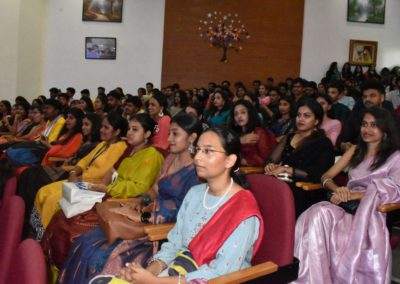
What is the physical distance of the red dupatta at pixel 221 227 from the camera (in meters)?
1.85

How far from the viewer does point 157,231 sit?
225 cm

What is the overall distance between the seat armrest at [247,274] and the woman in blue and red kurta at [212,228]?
0.05m

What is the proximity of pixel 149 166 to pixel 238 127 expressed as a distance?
132cm

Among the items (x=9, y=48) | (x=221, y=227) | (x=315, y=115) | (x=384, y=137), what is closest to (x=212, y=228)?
(x=221, y=227)

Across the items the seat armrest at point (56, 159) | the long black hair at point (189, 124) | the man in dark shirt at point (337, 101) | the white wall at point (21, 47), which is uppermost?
the white wall at point (21, 47)

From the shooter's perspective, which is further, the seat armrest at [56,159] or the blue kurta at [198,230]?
the seat armrest at [56,159]

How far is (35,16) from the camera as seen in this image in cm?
1002

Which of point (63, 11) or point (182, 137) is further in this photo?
point (63, 11)

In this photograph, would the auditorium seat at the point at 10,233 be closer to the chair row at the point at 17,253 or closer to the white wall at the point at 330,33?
the chair row at the point at 17,253

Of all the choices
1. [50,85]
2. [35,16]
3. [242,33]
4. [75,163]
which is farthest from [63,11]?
[75,163]

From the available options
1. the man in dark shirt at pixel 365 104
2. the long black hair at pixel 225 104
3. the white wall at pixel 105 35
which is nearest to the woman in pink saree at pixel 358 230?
the man in dark shirt at pixel 365 104

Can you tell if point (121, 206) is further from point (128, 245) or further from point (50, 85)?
point (50, 85)

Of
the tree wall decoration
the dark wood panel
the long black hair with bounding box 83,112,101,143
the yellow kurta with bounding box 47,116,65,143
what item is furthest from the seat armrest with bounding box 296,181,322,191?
the dark wood panel

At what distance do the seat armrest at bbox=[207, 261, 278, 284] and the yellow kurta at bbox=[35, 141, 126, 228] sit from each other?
6.21 ft
